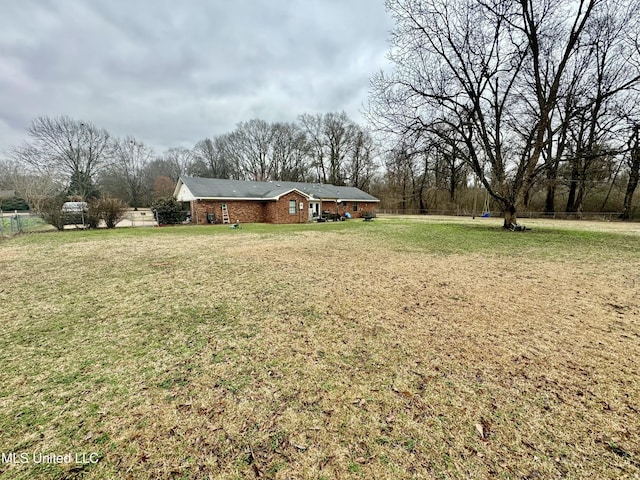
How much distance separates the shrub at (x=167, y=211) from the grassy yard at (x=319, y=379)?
1488 centimetres

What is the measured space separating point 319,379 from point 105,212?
19.7m

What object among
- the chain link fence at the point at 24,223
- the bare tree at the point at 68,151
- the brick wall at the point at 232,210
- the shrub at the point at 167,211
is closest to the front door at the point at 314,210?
the brick wall at the point at 232,210

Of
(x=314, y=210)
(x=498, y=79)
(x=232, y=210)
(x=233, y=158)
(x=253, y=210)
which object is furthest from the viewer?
(x=233, y=158)

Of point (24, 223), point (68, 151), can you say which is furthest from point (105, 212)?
point (68, 151)

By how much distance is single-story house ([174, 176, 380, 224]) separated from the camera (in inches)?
795

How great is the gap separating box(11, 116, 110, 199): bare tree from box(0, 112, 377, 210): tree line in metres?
0.10

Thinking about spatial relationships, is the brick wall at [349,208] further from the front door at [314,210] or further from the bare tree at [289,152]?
the bare tree at [289,152]

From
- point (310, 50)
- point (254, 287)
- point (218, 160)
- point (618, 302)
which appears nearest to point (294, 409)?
point (254, 287)

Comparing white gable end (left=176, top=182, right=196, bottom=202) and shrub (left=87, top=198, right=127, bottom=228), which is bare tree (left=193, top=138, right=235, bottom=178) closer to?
white gable end (left=176, top=182, right=196, bottom=202)

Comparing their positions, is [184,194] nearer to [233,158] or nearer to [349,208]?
[349,208]

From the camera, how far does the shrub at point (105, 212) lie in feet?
52.2

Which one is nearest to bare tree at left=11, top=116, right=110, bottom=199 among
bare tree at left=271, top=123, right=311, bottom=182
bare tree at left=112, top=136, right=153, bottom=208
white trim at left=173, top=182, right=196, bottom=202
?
bare tree at left=112, top=136, right=153, bottom=208

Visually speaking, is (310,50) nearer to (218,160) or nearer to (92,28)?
(92,28)

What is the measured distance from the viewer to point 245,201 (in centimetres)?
2177
